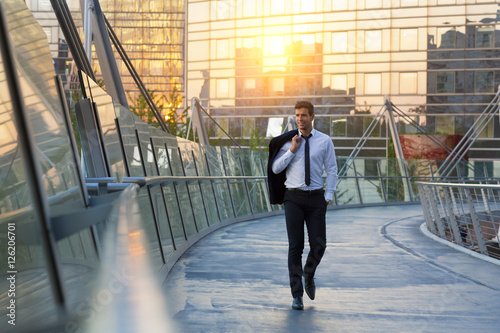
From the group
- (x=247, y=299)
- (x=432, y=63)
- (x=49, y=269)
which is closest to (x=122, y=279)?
(x=49, y=269)

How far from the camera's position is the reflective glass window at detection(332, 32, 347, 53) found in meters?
51.1

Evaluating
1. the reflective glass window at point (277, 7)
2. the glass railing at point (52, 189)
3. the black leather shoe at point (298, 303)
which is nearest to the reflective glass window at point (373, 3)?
the reflective glass window at point (277, 7)

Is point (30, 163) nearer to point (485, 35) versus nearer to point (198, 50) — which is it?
point (485, 35)

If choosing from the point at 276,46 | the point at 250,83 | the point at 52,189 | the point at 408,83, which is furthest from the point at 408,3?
the point at 52,189

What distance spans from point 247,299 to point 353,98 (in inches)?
1789

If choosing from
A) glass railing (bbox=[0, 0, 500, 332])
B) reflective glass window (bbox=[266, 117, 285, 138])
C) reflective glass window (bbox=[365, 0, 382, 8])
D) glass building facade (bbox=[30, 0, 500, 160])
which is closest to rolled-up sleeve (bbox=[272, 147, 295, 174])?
glass railing (bbox=[0, 0, 500, 332])

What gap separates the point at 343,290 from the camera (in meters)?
7.12

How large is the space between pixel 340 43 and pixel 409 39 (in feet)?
15.5

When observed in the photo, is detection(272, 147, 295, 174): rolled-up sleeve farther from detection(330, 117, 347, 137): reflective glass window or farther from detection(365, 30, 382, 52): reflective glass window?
detection(365, 30, 382, 52): reflective glass window

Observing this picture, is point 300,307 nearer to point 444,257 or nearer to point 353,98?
point 444,257

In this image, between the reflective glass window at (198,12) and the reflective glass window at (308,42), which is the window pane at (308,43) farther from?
the reflective glass window at (198,12)

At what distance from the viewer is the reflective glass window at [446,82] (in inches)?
1933

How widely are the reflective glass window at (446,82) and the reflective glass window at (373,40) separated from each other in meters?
4.65

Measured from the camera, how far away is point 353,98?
167ft
